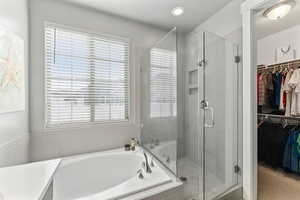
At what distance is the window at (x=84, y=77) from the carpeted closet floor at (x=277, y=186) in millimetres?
2140

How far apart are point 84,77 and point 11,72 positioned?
845 mm

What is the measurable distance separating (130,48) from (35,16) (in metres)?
1.28

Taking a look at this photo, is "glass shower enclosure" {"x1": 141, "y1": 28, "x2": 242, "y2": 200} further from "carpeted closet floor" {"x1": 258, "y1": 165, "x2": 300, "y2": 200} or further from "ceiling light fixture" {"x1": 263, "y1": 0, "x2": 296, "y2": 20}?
"ceiling light fixture" {"x1": 263, "y1": 0, "x2": 296, "y2": 20}

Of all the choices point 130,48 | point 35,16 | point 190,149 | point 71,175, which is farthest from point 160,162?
point 35,16

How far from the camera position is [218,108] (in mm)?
1905

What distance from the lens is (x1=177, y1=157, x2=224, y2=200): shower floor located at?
1.71m

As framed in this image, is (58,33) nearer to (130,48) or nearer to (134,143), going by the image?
(130,48)

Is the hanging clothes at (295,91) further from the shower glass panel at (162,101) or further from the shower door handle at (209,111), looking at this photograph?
the shower glass panel at (162,101)

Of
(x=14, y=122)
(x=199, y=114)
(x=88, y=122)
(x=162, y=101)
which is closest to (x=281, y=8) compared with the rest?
(x=199, y=114)

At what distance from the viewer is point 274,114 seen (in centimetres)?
272

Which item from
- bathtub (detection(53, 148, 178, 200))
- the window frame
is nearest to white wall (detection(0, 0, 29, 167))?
the window frame

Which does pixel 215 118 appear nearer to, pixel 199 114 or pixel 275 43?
pixel 199 114

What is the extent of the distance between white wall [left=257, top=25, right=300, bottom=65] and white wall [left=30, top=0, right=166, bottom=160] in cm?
233

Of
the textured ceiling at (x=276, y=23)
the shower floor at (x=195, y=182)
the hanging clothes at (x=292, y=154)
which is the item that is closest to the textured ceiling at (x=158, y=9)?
the textured ceiling at (x=276, y=23)
